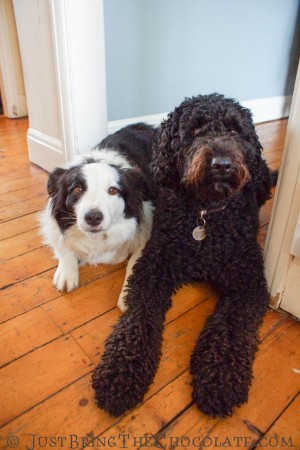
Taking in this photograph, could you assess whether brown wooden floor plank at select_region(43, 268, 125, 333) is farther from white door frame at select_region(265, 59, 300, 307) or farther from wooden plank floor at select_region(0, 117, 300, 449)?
white door frame at select_region(265, 59, 300, 307)

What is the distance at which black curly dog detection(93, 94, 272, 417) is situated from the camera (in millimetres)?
1049

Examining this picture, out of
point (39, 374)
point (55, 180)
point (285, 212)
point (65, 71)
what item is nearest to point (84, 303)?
point (39, 374)

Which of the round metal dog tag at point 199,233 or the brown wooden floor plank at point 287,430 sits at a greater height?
the round metal dog tag at point 199,233

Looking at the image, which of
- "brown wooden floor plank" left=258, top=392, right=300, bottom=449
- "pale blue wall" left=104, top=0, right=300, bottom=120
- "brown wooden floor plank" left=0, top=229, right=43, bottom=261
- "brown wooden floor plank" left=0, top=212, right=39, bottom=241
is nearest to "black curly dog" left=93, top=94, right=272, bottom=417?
"brown wooden floor plank" left=258, top=392, right=300, bottom=449

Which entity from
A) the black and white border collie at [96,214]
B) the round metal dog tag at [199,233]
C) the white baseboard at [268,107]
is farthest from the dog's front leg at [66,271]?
the white baseboard at [268,107]

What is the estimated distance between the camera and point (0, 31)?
373 centimetres

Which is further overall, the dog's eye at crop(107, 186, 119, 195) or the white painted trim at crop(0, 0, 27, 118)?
the white painted trim at crop(0, 0, 27, 118)

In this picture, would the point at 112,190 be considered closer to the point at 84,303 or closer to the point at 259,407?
the point at 84,303

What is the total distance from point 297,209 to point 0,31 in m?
3.87

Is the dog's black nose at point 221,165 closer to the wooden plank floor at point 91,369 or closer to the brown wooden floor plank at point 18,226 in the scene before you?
the wooden plank floor at point 91,369

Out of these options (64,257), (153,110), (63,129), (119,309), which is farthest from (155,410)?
(153,110)

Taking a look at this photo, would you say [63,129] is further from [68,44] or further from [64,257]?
[64,257]

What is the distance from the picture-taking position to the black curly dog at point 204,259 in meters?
1.05

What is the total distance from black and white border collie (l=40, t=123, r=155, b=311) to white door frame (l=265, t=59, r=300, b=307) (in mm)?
595
